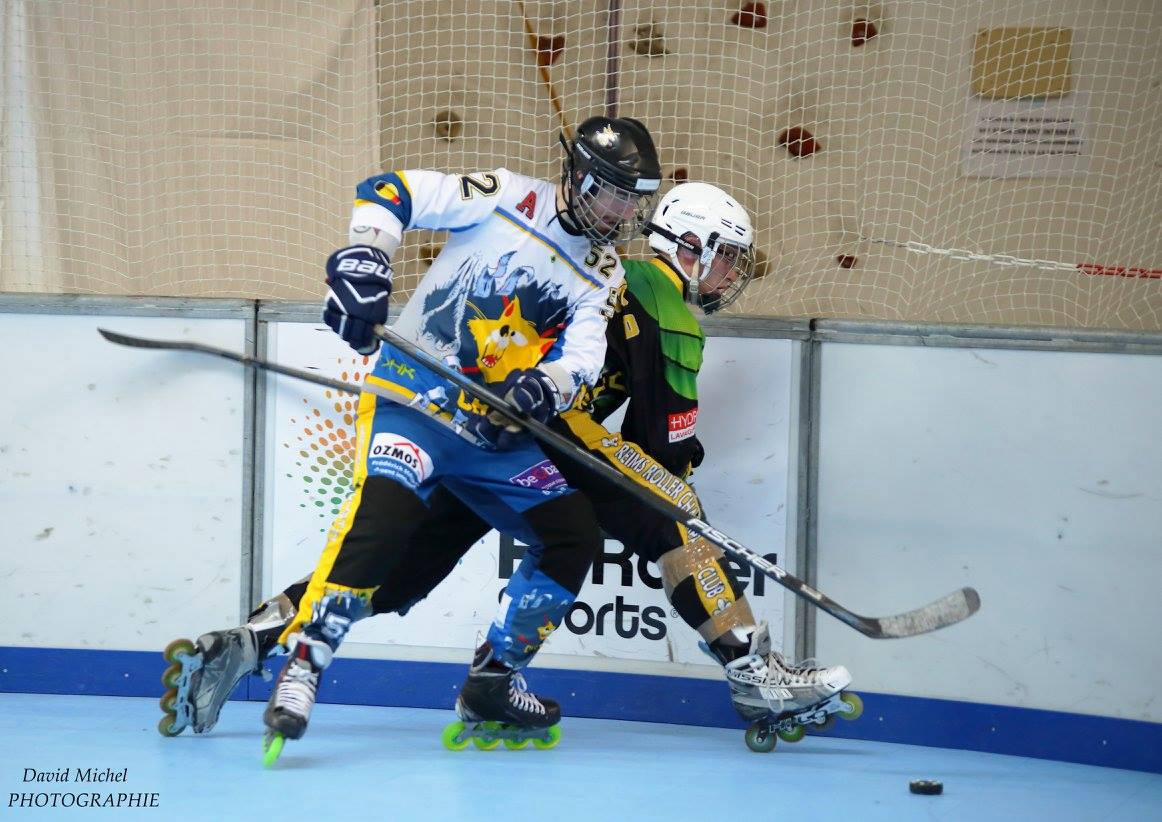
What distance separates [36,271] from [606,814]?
284 centimetres

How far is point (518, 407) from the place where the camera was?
8.87ft

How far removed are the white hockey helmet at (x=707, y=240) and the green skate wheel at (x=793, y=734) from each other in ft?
3.51

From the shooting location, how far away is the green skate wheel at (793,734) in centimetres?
312

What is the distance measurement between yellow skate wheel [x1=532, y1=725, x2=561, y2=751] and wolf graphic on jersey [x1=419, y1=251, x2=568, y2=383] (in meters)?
0.89

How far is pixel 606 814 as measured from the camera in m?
2.55

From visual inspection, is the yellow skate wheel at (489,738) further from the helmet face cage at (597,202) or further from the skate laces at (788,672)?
the helmet face cage at (597,202)

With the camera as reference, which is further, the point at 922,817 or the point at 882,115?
the point at 882,115

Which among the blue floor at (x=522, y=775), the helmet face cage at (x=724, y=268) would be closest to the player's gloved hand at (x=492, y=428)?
the helmet face cage at (x=724, y=268)

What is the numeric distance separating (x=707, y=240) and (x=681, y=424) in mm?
457

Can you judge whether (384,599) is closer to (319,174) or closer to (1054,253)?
(319,174)

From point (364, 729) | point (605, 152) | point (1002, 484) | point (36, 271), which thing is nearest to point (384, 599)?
point (364, 729)

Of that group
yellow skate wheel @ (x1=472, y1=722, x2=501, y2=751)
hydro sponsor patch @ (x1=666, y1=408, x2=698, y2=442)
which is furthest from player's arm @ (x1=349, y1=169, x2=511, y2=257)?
yellow skate wheel @ (x1=472, y1=722, x2=501, y2=751)

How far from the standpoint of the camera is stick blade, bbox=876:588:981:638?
2770mm

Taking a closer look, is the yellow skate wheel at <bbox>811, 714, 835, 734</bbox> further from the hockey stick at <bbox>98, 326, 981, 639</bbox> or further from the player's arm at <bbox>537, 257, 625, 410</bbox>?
the player's arm at <bbox>537, 257, 625, 410</bbox>
